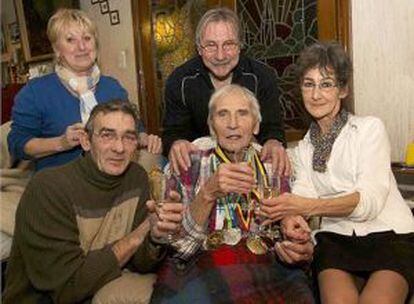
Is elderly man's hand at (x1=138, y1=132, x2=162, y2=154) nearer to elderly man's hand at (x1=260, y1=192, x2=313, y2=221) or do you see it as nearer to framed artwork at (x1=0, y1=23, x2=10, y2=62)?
elderly man's hand at (x1=260, y1=192, x2=313, y2=221)

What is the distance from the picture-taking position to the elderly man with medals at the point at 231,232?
64.3 inches

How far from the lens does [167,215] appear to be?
1.60 m

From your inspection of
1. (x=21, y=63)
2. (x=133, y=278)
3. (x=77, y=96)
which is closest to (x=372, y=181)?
(x=133, y=278)

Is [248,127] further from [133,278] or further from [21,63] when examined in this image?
[21,63]

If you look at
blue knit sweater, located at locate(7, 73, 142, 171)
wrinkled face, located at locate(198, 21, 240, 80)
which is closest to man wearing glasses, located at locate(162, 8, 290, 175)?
wrinkled face, located at locate(198, 21, 240, 80)

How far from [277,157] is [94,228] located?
2.25 ft

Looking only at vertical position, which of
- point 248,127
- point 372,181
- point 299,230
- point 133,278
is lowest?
point 133,278

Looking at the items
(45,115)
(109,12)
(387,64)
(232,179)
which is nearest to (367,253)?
(232,179)

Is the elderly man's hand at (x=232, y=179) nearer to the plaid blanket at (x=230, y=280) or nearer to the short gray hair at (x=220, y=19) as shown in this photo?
the plaid blanket at (x=230, y=280)

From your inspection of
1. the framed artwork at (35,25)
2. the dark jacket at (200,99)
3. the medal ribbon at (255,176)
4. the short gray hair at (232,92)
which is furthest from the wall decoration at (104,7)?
the medal ribbon at (255,176)

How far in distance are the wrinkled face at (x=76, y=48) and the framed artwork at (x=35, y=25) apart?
2.41 metres

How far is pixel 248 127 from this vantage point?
1884mm

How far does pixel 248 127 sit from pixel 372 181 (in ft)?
1.53

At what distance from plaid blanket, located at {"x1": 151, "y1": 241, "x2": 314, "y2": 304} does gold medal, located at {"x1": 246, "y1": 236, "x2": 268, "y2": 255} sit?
18 millimetres
